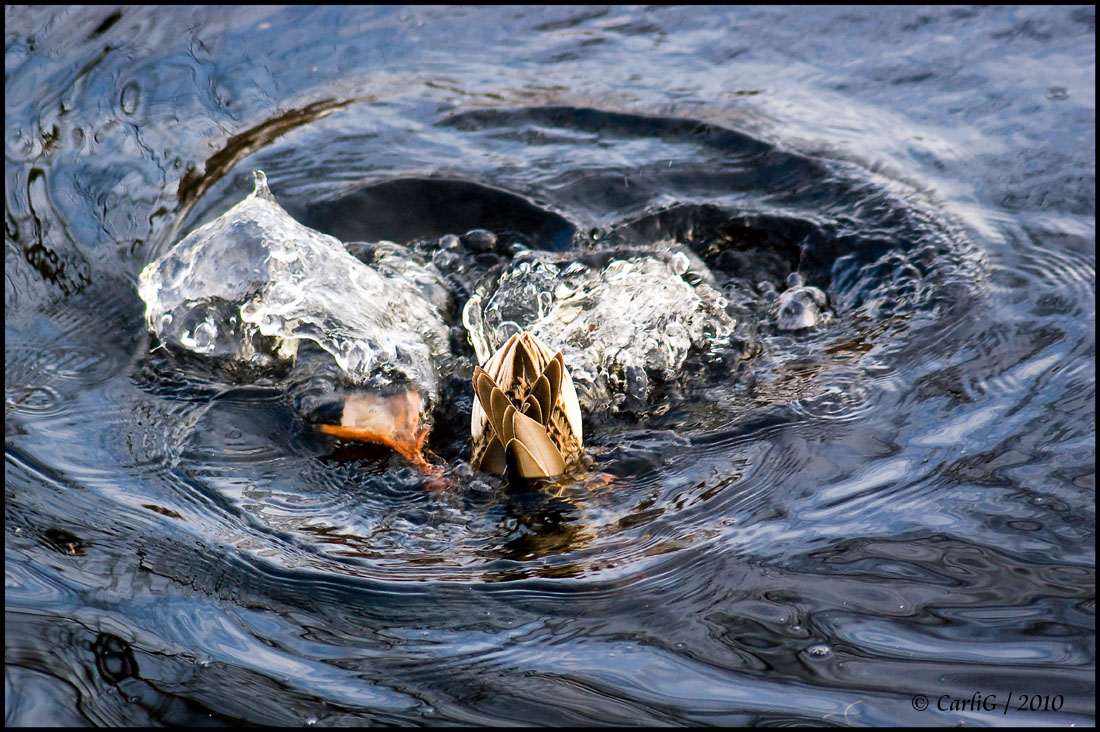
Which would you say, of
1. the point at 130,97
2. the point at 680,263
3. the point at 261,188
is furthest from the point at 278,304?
the point at 130,97

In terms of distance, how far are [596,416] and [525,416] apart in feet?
1.82

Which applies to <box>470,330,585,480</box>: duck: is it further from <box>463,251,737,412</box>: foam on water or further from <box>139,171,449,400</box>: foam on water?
<box>139,171,449,400</box>: foam on water

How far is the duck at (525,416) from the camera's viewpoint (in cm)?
284

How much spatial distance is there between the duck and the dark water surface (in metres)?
0.10

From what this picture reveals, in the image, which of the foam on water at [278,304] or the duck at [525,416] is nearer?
the duck at [525,416]

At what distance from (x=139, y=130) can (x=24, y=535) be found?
2475 millimetres

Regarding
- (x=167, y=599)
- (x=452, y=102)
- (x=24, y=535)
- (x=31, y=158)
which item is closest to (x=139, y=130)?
(x=31, y=158)

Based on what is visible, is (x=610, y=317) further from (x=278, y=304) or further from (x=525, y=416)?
(x=278, y=304)

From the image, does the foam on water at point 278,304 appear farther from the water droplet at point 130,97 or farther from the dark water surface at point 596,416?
the water droplet at point 130,97

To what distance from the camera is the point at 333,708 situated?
2191 millimetres

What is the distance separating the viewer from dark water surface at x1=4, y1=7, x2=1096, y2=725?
7.52ft

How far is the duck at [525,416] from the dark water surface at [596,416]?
10cm

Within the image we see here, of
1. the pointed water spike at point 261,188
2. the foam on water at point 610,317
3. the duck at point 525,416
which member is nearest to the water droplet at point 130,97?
the pointed water spike at point 261,188

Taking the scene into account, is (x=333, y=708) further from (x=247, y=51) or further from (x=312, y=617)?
(x=247, y=51)
